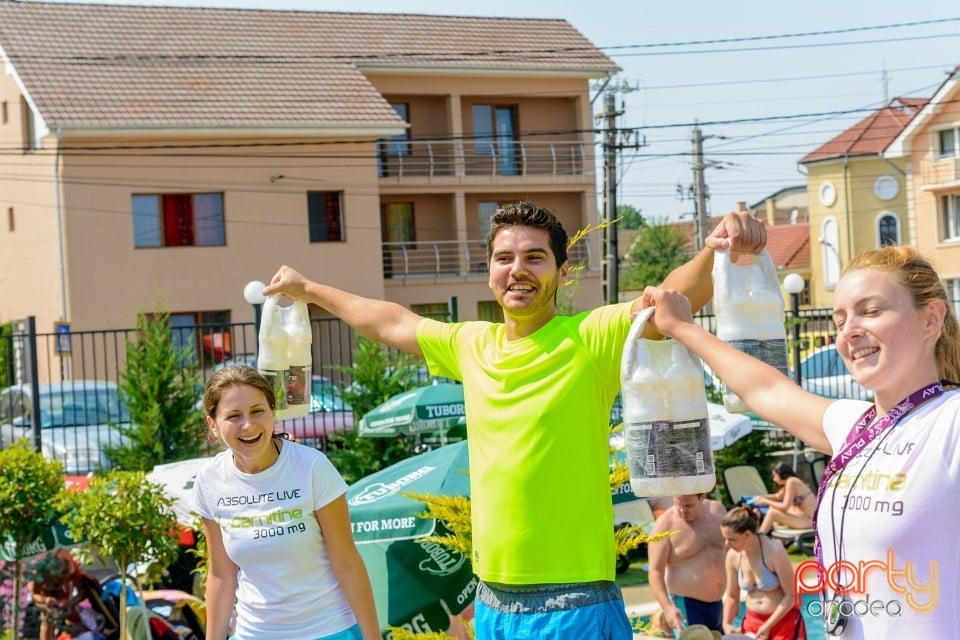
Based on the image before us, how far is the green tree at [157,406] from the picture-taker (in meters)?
13.1

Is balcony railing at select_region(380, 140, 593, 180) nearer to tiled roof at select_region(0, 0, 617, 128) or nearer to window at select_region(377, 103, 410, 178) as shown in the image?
window at select_region(377, 103, 410, 178)

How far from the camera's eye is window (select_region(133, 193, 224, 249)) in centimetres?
2811

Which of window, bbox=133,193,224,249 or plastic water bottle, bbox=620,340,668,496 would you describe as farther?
window, bbox=133,193,224,249

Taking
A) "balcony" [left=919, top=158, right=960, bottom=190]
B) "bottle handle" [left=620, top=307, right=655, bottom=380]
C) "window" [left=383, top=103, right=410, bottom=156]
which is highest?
"window" [left=383, top=103, right=410, bottom=156]

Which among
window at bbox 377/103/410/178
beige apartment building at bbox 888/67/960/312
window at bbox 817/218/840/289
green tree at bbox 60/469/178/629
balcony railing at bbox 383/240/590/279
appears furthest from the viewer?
window at bbox 817/218/840/289

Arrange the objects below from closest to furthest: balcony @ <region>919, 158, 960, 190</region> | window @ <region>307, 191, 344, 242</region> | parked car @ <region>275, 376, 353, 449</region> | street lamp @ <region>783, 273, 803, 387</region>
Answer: parked car @ <region>275, 376, 353, 449</region>
street lamp @ <region>783, 273, 803, 387</region>
window @ <region>307, 191, 344, 242</region>
balcony @ <region>919, 158, 960, 190</region>

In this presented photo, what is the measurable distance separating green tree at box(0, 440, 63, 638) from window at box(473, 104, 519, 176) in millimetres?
26144

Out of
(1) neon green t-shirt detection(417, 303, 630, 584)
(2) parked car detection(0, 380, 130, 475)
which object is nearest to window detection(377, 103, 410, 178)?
(2) parked car detection(0, 380, 130, 475)

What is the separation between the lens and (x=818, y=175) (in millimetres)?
48969

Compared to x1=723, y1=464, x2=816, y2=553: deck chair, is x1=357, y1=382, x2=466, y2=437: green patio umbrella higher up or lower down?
higher up

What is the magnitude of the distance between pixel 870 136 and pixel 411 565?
43.9 metres

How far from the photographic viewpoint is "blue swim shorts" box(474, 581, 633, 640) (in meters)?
3.25

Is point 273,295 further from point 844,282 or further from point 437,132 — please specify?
point 437,132

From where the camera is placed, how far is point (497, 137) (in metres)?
34.1
